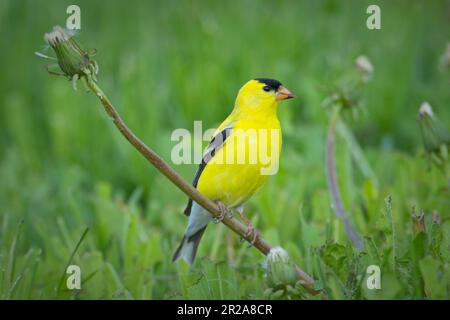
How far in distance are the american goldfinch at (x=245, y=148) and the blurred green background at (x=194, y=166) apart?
187 millimetres

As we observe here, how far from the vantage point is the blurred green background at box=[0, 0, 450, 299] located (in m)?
1.87

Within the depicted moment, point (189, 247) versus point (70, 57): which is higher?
point (70, 57)

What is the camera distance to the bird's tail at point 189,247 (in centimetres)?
204

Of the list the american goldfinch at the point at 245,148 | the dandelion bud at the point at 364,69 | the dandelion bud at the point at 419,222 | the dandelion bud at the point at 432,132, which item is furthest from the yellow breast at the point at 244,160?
the dandelion bud at the point at 364,69

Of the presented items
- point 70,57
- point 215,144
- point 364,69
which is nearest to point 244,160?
point 215,144

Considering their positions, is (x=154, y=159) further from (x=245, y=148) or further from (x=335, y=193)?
(x=335, y=193)

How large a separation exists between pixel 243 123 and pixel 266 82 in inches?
4.6

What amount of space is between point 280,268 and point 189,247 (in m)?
0.62

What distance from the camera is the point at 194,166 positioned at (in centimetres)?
311

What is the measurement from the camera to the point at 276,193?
2.82 metres
